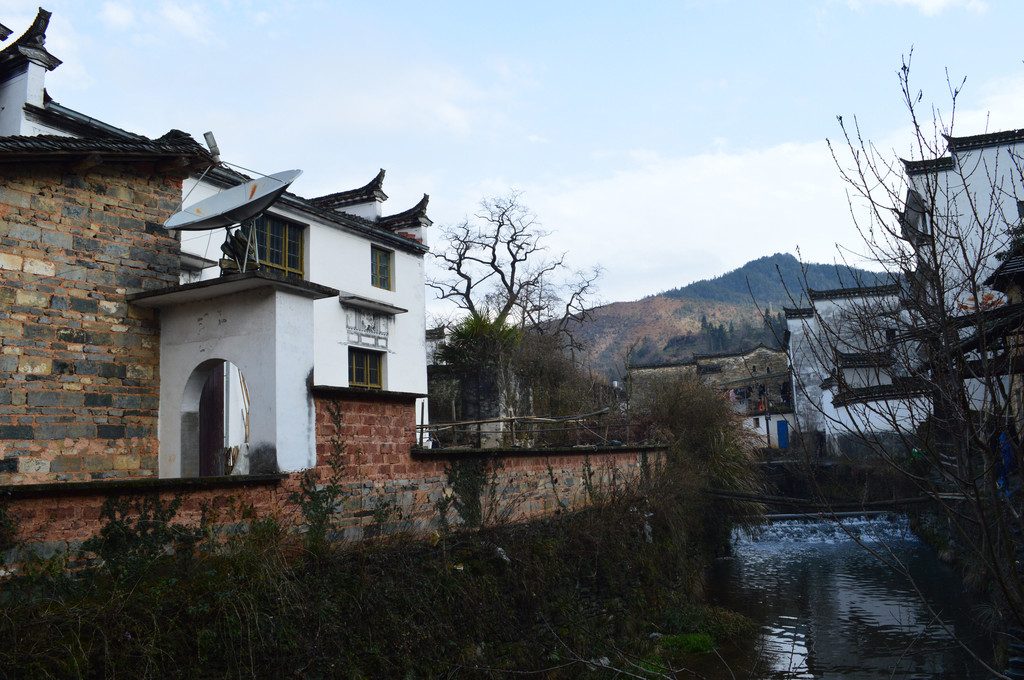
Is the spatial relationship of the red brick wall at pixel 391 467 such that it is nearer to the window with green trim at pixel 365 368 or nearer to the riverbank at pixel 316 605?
the riverbank at pixel 316 605

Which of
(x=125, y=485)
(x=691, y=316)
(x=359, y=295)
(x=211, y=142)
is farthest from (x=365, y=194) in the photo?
(x=691, y=316)

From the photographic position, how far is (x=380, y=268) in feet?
54.2

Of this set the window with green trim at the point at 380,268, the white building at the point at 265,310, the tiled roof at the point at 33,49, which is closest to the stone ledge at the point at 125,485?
the white building at the point at 265,310

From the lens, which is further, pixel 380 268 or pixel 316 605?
pixel 380 268

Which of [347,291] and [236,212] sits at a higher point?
[347,291]

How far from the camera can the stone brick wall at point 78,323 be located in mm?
7457

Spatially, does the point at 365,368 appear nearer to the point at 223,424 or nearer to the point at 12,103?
the point at 223,424

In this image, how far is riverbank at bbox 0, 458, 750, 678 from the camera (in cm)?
477

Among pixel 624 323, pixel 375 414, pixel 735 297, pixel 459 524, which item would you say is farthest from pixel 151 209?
pixel 735 297

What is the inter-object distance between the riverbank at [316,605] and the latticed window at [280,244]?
23.0 feet

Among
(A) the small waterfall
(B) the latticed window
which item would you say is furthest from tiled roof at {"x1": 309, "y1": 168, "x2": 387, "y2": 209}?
(A) the small waterfall

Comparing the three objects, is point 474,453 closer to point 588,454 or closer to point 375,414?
point 375,414

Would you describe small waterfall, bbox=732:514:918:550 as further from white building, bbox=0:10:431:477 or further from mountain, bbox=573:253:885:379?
mountain, bbox=573:253:885:379

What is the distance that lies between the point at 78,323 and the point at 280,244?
6.38 m
